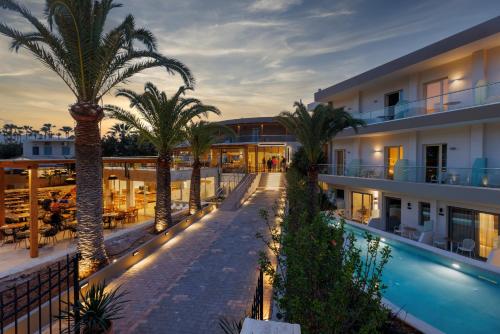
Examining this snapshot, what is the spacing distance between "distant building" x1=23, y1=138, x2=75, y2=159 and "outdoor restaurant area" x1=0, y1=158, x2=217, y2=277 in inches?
1294

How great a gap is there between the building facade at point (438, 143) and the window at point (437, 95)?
0.05 meters

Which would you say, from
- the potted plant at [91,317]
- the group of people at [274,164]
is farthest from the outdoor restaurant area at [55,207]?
the group of people at [274,164]

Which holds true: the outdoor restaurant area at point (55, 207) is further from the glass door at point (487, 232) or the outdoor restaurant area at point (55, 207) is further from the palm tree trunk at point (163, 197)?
the glass door at point (487, 232)

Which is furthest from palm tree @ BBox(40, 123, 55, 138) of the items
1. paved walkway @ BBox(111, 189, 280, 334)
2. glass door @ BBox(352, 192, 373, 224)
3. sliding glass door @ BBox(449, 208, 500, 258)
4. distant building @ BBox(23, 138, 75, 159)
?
sliding glass door @ BBox(449, 208, 500, 258)

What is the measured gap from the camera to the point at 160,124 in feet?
48.3

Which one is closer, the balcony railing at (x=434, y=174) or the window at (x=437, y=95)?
the balcony railing at (x=434, y=174)

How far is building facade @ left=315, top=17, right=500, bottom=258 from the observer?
496 inches

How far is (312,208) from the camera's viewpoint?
14570 millimetres

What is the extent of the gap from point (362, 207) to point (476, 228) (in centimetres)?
844

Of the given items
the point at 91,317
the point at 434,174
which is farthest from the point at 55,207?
the point at 434,174

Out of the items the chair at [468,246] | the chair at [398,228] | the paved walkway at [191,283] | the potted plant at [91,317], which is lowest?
the chair at [398,228]

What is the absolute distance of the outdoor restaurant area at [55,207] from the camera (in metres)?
11.3

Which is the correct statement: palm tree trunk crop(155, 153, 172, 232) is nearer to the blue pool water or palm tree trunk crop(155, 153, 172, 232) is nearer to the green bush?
the blue pool water

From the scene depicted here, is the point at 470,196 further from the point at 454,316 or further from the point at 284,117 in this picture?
the point at 284,117
